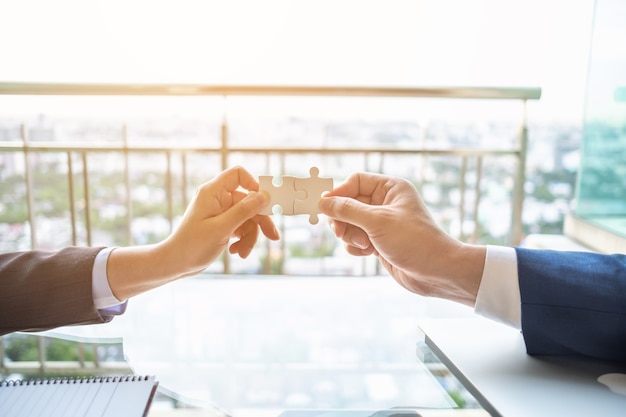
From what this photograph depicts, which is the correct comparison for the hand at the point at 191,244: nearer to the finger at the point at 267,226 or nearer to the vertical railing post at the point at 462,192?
the finger at the point at 267,226

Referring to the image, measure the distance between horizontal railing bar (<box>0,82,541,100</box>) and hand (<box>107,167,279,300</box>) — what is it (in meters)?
1.14

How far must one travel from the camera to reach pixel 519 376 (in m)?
0.63

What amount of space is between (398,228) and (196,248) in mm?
345

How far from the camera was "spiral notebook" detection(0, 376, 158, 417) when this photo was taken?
0.57 meters

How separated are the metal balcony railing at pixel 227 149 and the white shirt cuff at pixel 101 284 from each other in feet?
4.03

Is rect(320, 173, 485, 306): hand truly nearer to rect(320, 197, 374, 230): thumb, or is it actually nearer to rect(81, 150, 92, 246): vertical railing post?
rect(320, 197, 374, 230): thumb

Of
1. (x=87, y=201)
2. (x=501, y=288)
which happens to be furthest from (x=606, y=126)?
(x=87, y=201)

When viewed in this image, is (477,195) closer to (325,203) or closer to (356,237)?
(356,237)

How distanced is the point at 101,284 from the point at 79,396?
22cm

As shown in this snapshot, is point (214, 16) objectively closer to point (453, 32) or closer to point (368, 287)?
point (453, 32)

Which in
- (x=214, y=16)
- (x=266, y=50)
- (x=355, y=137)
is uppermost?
(x=214, y=16)

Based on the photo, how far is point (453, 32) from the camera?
8.64 ft

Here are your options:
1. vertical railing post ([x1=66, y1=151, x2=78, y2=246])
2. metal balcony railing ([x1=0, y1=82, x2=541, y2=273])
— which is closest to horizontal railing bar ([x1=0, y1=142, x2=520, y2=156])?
metal balcony railing ([x1=0, y1=82, x2=541, y2=273])

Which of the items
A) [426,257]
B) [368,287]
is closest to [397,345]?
[426,257]
